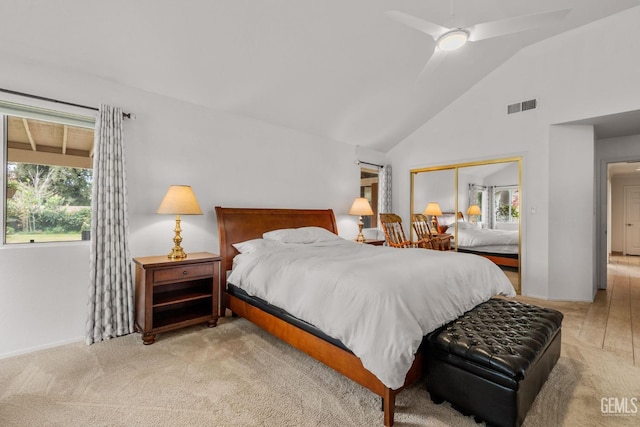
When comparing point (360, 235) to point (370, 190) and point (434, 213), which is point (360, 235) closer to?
point (370, 190)

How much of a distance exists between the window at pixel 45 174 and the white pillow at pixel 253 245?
1.52 meters

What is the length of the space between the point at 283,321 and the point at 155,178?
214 centimetres

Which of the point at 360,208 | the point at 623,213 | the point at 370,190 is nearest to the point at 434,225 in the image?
the point at 370,190

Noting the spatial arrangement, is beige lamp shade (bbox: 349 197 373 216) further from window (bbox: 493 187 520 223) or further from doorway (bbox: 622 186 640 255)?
doorway (bbox: 622 186 640 255)

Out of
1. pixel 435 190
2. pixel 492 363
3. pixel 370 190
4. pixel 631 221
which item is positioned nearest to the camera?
pixel 492 363

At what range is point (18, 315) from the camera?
2619 mm

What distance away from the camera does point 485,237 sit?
5160 millimetres

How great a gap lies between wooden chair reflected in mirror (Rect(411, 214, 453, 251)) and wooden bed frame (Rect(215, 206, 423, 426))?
6.24 feet

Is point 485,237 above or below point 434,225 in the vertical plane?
below

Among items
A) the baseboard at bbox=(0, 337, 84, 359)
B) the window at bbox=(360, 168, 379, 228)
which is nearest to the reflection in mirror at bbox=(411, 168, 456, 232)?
the window at bbox=(360, 168, 379, 228)

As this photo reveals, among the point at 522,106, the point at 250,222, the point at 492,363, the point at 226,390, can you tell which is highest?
the point at 522,106

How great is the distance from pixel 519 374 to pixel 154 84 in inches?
155

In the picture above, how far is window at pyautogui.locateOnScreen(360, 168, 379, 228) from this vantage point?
585cm

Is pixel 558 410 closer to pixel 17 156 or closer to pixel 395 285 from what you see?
pixel 395 285
